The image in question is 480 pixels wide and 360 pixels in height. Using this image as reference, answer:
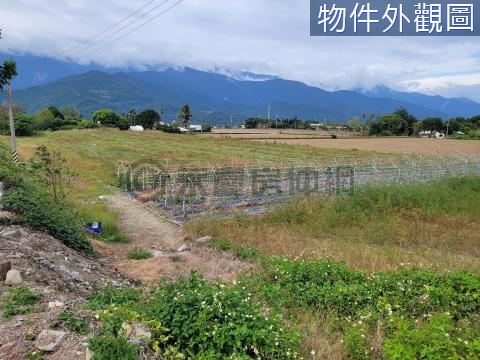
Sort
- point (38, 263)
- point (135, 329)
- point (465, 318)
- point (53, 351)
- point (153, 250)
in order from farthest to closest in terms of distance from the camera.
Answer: point (153, 250) < point (38, 263) < point (465, 318) < point (135, 329) < point (53, 351)

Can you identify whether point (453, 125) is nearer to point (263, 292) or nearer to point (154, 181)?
point (154, 181)

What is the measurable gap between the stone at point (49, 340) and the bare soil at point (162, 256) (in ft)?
8.84

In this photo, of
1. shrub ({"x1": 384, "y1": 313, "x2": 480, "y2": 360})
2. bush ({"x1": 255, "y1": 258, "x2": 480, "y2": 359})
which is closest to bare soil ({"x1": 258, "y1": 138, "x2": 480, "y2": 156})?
bush ({"x1": 255, "y1": 258, "x2": 480, "y2": 359})

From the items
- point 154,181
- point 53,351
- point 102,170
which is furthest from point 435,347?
point 102,170

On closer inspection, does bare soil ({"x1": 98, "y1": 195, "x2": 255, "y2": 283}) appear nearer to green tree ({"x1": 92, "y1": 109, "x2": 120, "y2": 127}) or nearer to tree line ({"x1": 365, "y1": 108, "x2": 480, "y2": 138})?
tree line ({"x1": 365, "y1": 108, "x2": 480, "y2": 138})

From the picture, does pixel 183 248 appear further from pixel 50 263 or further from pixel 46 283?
pixel 46 283

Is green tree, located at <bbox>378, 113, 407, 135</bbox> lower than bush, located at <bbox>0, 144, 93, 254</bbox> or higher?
higher

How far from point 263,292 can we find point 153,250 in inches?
188

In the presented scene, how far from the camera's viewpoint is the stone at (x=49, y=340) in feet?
10.5

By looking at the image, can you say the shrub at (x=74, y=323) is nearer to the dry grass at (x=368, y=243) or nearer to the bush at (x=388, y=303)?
the bush at (x=388, y=303)

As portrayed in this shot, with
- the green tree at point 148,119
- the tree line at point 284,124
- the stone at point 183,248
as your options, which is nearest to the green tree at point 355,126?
the tree line at point 284,124

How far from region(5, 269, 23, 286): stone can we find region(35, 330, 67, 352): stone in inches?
59.4

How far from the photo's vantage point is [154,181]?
1719 centimetres

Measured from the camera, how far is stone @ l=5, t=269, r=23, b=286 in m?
4.58
